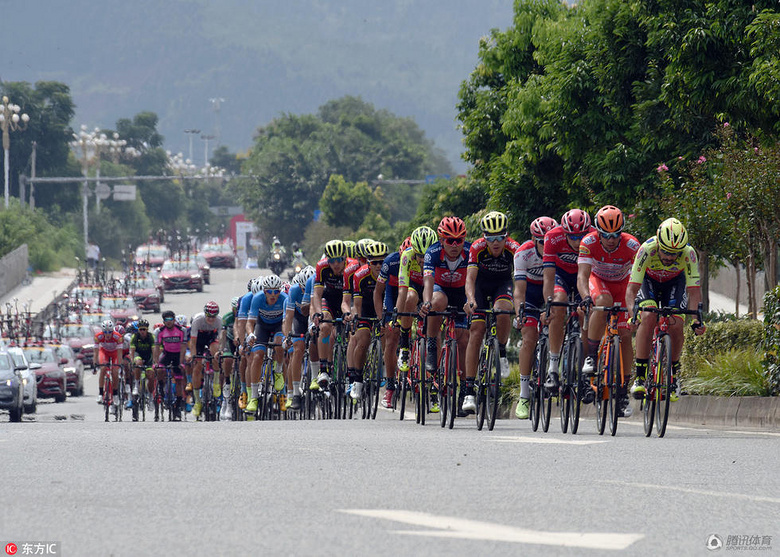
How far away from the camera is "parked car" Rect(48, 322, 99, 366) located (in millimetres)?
51156

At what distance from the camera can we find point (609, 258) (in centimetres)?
1380

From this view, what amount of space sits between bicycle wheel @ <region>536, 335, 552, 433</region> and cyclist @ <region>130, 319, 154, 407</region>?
14.0 metres

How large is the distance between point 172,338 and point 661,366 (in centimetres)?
1484

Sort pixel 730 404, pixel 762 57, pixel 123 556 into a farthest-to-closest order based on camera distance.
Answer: pixel 762 57, pixel 730 404, pixel 123 556

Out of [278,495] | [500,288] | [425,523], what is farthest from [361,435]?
[425,523]

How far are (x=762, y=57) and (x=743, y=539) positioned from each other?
1758cm

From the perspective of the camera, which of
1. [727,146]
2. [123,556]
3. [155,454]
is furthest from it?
[727,146]

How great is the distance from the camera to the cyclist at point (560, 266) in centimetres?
1408

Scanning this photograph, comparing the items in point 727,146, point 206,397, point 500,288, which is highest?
point 727,146

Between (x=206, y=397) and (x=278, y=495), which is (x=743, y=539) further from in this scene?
(x=206, y=397)

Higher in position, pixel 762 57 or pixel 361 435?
pixel 762 57

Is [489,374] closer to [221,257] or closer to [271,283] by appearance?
[271,283]

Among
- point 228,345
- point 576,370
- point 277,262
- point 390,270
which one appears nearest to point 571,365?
point 576,370

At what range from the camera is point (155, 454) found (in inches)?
454
